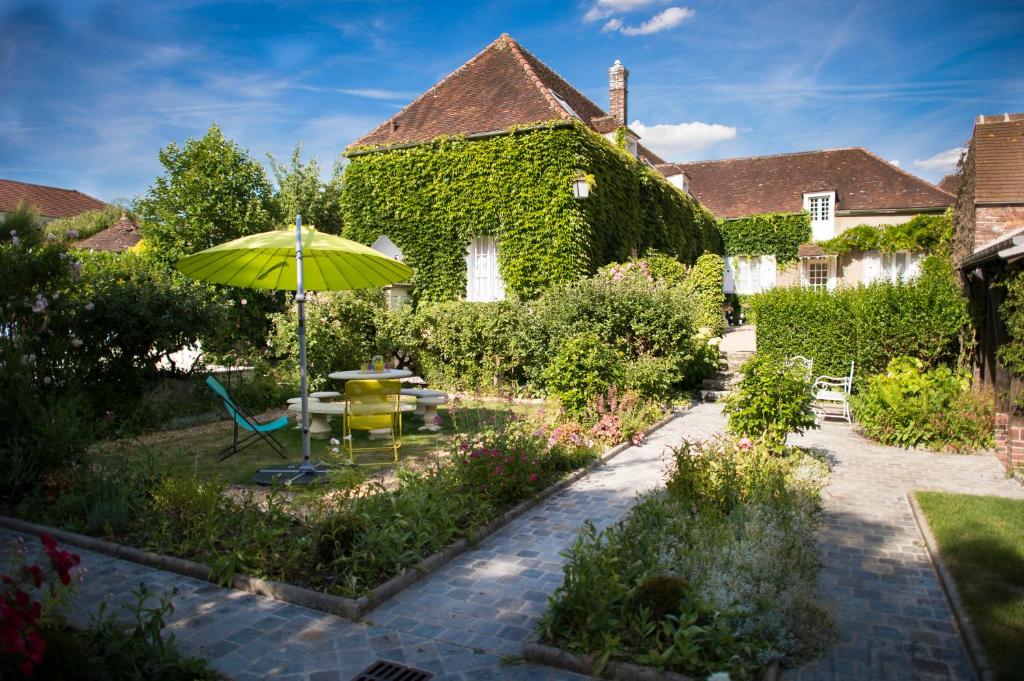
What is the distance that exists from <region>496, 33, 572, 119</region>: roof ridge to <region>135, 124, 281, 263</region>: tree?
8.37 m

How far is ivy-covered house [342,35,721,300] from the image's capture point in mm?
14539

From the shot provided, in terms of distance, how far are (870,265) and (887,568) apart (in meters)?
25.1

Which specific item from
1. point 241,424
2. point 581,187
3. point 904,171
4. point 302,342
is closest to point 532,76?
point 581,187

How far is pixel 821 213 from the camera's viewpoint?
26938 mm

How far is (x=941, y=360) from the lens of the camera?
1156 centimetres

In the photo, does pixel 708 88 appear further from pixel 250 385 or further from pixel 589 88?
pixel 250 385

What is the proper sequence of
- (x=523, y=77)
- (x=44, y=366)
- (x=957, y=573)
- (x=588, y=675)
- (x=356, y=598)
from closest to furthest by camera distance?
(x=588, y=675), (x=356, y=598), (x=957, y=573), (x=44, y=366), (x=523, y=77)

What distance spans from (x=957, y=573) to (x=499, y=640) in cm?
355

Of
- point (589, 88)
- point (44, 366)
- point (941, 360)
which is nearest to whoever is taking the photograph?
point (44, 366)

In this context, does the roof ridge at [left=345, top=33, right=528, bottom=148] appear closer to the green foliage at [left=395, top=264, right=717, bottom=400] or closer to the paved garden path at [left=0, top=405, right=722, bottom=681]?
the green foliage at [left=395, top=264, right=717, bottom=400]

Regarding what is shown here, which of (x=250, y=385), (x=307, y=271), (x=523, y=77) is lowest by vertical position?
(x=250, y=385)

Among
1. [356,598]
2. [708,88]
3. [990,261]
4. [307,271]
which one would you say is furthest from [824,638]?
[708,88]

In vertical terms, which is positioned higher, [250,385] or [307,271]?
[307,271]

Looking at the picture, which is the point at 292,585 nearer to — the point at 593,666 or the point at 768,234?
the point at 593,666
